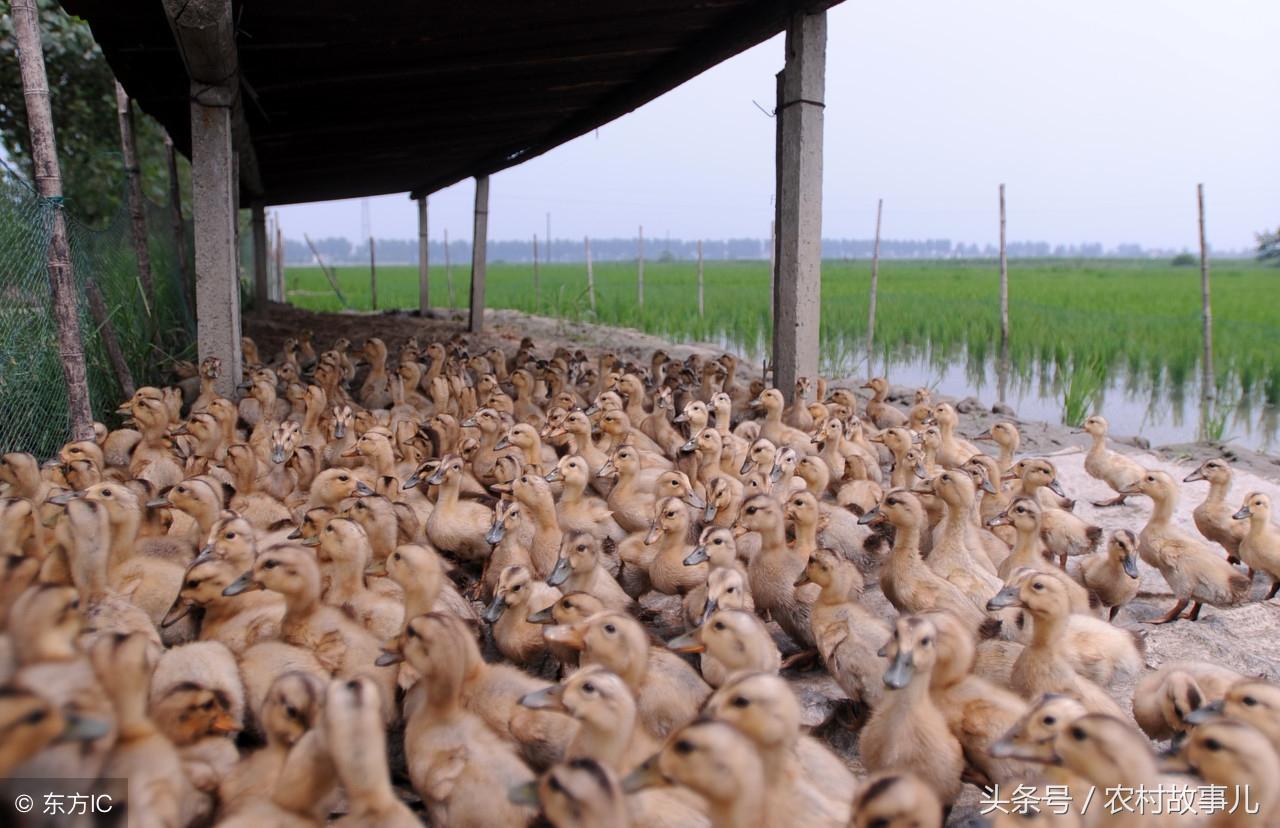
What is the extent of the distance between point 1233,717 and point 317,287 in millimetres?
48381

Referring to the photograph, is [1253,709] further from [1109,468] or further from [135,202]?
[135,202]

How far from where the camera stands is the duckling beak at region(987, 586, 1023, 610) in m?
3.90

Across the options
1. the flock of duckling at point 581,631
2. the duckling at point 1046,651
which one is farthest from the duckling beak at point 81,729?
the duckling at point 1046,651

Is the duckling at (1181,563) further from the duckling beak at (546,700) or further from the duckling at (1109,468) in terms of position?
the duckling beak at (546,700)

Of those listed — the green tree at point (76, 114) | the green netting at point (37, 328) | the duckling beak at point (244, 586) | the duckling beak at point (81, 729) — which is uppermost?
the green tree at point (76, 114)

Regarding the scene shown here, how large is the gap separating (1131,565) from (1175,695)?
1.65m

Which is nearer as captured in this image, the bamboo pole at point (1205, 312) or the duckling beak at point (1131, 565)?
the duckling beak at point (1131, 565)

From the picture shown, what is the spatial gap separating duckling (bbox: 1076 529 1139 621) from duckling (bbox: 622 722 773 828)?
10.6 feet

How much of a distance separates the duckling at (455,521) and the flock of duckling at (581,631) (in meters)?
0.02

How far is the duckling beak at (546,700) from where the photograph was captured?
9.66ft

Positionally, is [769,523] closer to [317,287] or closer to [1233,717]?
[1233,717]

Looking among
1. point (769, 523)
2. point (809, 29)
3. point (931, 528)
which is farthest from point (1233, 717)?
point (809, 29)

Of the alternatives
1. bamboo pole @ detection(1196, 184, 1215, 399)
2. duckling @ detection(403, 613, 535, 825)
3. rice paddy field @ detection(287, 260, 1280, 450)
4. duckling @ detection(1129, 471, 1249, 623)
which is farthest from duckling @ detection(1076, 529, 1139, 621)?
bamboo pole @ detection(1196, 184, 1215, 399)

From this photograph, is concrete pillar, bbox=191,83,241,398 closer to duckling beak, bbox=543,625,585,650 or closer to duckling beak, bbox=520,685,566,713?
duckling beak, bbox=543,625,585,650
